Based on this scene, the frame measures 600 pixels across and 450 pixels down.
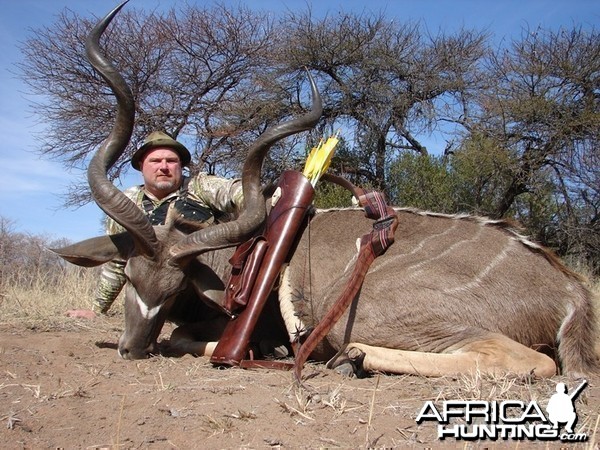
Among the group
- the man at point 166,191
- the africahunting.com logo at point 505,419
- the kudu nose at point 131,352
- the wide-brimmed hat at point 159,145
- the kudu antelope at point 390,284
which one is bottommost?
the africahunting.com logo at point 505,419

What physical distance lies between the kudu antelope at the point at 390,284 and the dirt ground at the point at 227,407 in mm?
281

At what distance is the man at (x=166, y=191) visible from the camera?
5270 mm

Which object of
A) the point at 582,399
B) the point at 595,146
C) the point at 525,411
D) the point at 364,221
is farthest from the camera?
the point at 595,146

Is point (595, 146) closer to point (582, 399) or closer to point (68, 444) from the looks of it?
point (582, 399)

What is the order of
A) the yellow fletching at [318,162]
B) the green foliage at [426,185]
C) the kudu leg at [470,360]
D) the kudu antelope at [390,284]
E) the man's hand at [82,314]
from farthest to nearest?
the green foliage at [426,185]
the man's hand at [82,314]
the yellow fletching at [318,162]
the kudu antelope at [390,284]
the kudu leg at [470,360]

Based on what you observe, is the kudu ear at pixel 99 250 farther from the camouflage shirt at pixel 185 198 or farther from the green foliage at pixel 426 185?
the green foliage at pixel 426 185

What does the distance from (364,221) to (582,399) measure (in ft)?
6.55

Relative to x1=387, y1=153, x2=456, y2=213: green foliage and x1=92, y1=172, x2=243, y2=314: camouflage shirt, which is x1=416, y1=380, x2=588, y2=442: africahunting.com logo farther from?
x1=387, y1=153, x2=456, y2=213: green foliage

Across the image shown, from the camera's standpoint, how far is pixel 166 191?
542cm

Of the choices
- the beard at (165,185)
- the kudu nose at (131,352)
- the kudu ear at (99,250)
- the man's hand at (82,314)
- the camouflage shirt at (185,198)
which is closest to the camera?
the kudu nose at (131,352)

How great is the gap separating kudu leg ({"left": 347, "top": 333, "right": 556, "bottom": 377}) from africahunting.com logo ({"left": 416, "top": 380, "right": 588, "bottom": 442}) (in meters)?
0.56

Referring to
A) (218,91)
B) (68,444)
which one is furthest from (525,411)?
(218,91)

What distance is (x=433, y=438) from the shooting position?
215cm

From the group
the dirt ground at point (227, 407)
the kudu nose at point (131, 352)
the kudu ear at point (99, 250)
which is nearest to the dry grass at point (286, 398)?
the dirt ground at point (227, 407)
